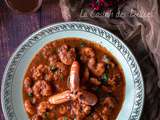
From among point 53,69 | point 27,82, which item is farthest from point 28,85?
point 53,69

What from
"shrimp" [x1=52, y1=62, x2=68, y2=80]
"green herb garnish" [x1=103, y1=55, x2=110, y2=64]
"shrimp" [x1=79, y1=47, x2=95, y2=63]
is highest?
"shrimp" [x1=79, y1=47, x2=95, y2=63]

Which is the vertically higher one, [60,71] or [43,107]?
[60,71]

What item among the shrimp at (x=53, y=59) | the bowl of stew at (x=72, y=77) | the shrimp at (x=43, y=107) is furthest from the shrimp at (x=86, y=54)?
the shrimp at (x=43, y=107)

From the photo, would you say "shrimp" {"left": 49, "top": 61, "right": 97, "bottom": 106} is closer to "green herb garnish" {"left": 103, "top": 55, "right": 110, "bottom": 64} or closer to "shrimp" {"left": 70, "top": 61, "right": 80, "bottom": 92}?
"shrimp" {"left": 70, "top": 61, "right": 80, "bottom": 92}

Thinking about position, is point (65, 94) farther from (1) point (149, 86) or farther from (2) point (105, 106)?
(1) point (149, 86)

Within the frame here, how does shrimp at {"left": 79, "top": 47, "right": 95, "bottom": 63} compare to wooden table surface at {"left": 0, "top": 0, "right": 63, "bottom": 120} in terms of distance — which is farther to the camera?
wooden table surface at {"left": 0, "top": 0, "right": 63, "bottom": 120}

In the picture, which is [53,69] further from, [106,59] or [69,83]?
[106,59]

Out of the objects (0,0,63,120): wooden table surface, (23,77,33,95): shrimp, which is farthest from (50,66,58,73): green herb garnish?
(0,0,63,120): wooden table surface
